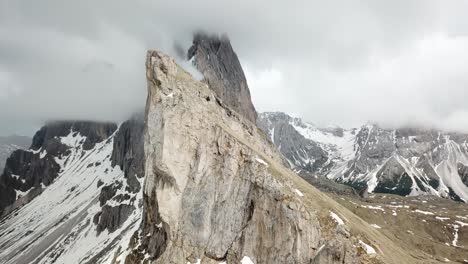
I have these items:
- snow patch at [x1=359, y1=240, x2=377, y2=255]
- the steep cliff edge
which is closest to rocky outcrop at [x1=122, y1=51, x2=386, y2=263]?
the steep cliff edge

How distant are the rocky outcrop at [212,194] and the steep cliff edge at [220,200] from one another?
0.18m

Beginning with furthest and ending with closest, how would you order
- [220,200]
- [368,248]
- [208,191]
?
1. [208,191]
2. [220,200]
3. [368,248]

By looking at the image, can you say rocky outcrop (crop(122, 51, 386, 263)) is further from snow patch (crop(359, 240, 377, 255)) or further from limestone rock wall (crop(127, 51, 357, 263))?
snow patch (crop(359, 240, 377, 255))

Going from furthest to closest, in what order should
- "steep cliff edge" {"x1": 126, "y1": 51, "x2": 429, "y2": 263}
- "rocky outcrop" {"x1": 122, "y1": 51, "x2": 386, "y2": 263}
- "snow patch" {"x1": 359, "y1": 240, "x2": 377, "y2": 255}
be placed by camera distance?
1. "rocky outcrop" {"x1": 122, "y1": 51, "x2": 386, "y2": 263}
2. "steep cliff edge" {"x1": 126, "y1": 51, "x2": 429, "y2": 263}
3. "snow patch" {"x1": 359, "y1": 240, "x2": 377, "y2": 255}

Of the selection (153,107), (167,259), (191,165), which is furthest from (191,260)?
(153,107)

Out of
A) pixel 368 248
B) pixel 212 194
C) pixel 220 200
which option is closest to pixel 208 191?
pixel 212 194

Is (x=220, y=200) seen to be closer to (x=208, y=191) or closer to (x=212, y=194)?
(x=212, y=194)

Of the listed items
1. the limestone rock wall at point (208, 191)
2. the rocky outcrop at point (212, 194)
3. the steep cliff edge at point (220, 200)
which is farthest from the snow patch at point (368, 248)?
the limestone rock wall at point (208, 191)

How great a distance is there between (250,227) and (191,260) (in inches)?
552

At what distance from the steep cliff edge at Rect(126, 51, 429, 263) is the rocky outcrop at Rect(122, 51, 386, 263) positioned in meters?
0.18

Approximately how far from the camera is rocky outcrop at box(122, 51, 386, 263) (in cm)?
7750

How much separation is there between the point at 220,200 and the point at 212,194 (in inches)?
91.2

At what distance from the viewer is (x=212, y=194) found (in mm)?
90062

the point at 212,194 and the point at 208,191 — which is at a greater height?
the point at 208,191
